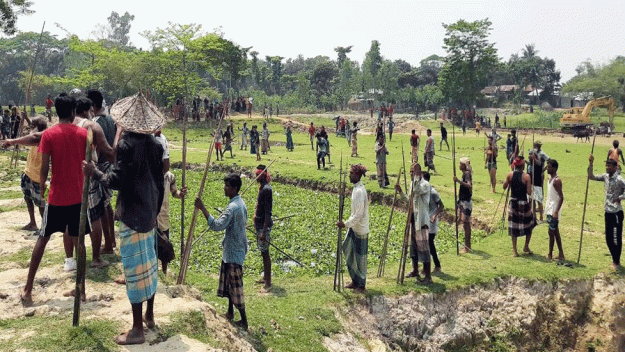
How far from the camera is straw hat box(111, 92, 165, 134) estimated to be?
17.6 feet

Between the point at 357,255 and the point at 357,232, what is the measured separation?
39cm

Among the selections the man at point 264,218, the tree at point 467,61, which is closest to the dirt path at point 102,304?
the man at point 264,218

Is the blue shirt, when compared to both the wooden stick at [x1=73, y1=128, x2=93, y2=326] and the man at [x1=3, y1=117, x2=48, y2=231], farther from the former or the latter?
the man at [x1=3, y1=117, x2=48, y2=231]

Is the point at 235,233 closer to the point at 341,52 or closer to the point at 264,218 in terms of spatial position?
the point at 264,218

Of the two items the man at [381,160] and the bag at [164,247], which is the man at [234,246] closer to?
the bag at [164,247]

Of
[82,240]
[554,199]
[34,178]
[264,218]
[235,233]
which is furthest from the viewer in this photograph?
[554,199]

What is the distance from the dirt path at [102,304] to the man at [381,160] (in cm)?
1170

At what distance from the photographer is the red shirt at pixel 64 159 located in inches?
238

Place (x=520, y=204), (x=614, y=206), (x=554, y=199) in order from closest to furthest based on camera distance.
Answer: (x=614, y=206) < (x=554, y=199) < (x=520, y=204)

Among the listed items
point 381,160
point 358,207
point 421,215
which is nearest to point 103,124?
point 358,207

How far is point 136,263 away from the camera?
537 cm

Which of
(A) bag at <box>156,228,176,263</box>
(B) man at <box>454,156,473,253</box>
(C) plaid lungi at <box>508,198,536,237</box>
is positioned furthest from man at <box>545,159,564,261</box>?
(A) bag at <box>156,228,176,263</box>

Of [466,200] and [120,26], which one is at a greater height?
[120,26]

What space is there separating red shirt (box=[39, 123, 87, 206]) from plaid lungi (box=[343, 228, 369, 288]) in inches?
171
